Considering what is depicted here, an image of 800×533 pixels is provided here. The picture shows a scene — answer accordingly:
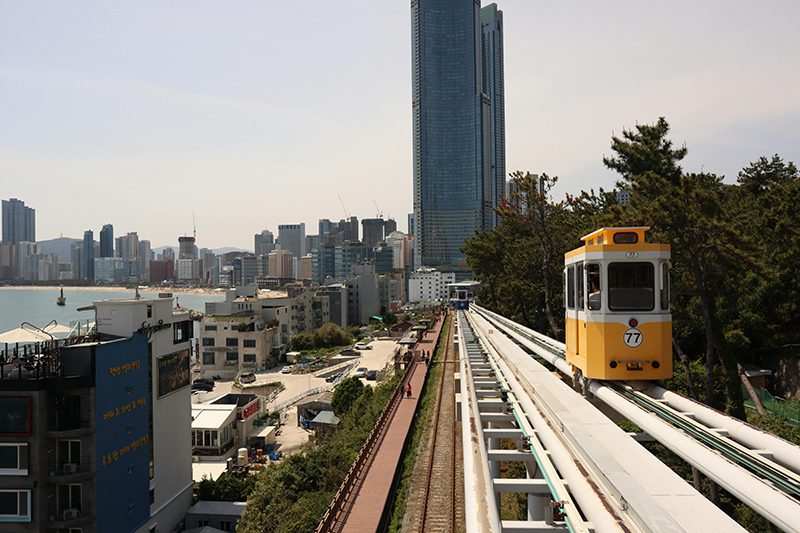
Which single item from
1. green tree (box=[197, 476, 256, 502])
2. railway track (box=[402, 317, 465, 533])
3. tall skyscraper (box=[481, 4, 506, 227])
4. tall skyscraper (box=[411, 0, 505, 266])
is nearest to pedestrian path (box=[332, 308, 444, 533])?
railway track (box=[402, 317, 465, 533])

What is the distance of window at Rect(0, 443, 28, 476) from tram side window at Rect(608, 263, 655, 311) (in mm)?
18289

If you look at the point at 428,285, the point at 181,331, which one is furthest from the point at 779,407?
the point at 428,285

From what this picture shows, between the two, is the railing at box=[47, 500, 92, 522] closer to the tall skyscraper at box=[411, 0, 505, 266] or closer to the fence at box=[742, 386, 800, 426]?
the fence at box=[742, 386, 800, 426]

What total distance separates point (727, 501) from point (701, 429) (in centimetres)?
1042

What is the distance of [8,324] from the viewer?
89.4m

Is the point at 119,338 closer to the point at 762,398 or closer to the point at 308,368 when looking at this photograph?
the point at 762,398

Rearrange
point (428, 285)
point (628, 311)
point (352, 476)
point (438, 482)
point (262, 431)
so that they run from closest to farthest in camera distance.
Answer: point (628, 311) → point (352, 476) → point (438, 482) → point (262, 431) → point (428, 285)

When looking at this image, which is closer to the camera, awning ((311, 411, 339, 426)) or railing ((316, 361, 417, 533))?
railing ((316, 361, 417, 533))

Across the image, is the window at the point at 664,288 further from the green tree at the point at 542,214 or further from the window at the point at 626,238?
the green tree at the point at 542,214

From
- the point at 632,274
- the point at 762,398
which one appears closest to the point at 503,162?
the point at 762,398

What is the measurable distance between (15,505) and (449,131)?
162445 millimetres

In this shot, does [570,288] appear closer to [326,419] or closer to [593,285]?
[593,285]

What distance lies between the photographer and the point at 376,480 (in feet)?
40.4

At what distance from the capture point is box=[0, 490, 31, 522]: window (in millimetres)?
15156
